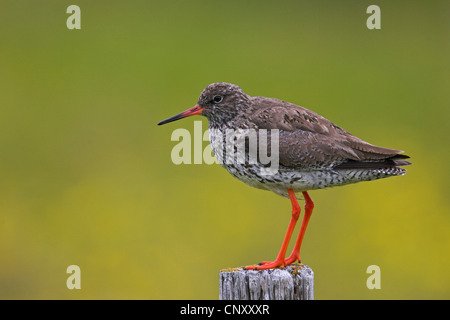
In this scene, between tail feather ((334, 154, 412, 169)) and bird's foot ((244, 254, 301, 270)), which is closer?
bird's foot ((244, 254, 301, 270))

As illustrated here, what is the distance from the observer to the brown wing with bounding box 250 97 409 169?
7.25m

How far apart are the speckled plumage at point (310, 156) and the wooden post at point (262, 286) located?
134 cm

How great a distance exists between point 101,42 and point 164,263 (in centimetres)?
851

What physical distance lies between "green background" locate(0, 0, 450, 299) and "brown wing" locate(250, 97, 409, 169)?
452cm

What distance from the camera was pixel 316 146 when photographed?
24.0 ft

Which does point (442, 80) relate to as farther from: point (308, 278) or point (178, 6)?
point (308, 278)

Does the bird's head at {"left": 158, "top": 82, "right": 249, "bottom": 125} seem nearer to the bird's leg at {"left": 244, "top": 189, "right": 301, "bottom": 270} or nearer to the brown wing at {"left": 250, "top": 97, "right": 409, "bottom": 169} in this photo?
the brown wing at {"left": 250, "top": 97, "right": 409, "bottom": 169}

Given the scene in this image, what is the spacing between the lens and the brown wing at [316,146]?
7.25 m

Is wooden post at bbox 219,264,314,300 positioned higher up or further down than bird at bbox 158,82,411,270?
further down

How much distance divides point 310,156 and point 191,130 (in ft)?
23.4

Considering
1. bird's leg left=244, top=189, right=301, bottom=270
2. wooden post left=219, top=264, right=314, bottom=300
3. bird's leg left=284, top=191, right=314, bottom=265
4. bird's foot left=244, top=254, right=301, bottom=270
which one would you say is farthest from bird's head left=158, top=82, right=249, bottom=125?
wooden post left=219, top=264, right=314, bottom=300

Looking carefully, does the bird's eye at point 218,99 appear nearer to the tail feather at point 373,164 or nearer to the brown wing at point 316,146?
the brown wing at point 316,146

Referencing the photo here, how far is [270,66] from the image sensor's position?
1819cm

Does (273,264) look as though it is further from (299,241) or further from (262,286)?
(262,286)
